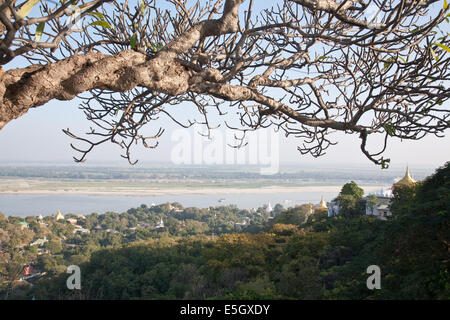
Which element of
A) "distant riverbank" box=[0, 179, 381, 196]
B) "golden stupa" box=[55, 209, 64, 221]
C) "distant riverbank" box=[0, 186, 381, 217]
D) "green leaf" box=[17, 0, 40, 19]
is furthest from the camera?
"golden stupa" box=[55, 209, 64, 221]

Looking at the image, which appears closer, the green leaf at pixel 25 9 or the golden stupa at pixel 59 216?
the green leaf at pixel 25 9

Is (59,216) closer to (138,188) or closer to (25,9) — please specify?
(138,188)

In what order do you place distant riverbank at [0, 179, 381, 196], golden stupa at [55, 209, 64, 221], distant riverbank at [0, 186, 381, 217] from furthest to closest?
1. golden stupa at [55, 209, 64, 221]
2. distant riverbank at [0, 186, 381, 217]
3. distant riverbank at [0, 179, 381, 196]

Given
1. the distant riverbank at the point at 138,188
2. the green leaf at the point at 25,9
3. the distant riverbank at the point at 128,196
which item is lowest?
the distant riverbank at the point at 128,196

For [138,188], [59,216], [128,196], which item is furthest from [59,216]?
[138,188]

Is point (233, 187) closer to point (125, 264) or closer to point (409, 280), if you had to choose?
point (125, 264)

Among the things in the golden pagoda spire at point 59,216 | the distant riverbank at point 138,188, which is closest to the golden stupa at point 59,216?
the golden pagoda spire at point 59,216

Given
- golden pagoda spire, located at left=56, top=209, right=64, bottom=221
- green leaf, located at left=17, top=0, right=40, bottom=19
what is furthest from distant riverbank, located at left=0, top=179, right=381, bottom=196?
green leaf, located at left=17, top=0, right=40, bottom=19

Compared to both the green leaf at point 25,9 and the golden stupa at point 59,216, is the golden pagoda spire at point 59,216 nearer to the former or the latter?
the golden stupa at point 59,216

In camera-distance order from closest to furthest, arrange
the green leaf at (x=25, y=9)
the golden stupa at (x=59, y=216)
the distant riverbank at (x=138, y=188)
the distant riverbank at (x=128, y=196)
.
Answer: the green leaf at (x=25, y=9), the distant riverbank at (x=138, y=188), the distant riverbank at (x=128, y=196), the golden stupa at (x=59, y=216)

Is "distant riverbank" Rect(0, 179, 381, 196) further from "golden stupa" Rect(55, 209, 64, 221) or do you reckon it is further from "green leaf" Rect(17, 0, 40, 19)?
"green leaf" Rect(17, 0, 40, 19)
